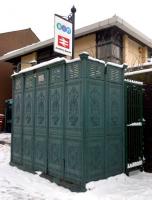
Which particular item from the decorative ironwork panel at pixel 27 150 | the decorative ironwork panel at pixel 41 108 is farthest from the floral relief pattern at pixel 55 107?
the decorative ironwork panel at pixel 27 150

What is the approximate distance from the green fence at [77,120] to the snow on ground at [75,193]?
10.2 inches

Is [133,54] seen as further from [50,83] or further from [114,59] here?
[50,83]

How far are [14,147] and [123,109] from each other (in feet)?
13.6

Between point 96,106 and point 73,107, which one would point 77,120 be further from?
point 96,106

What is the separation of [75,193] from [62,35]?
6014mm

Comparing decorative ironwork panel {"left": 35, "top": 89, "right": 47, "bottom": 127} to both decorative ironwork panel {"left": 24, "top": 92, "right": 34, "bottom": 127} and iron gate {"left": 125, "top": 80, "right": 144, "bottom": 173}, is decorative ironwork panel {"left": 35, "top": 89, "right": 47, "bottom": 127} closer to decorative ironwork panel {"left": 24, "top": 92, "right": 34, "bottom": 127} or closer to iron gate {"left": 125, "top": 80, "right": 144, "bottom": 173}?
decorative ironwork panel {"left": 24, "top": 92, "right": 34, "bottom": 127}

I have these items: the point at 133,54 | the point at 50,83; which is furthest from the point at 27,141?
the point at 133,54

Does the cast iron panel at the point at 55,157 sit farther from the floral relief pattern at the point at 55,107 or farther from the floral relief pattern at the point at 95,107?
the floral relief pattern at the point at 95,107

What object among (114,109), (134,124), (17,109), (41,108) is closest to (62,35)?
(17,109)

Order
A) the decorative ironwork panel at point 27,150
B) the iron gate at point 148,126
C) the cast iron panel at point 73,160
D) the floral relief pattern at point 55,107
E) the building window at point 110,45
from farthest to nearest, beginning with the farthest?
the building window at point 110,45 → the decorative ironwork panel at point 27,150 → the iron gate at point 148,126 → the floral relief pattern at point 55,107 → the cast iron panel at point 73,160

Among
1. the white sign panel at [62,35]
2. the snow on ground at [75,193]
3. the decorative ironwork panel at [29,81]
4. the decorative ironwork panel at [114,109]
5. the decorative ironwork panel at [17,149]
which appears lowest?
the snow on ground at [75,193]

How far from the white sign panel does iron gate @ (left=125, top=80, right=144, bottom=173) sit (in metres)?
3.26

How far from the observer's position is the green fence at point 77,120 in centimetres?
750

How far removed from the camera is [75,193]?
727cm
